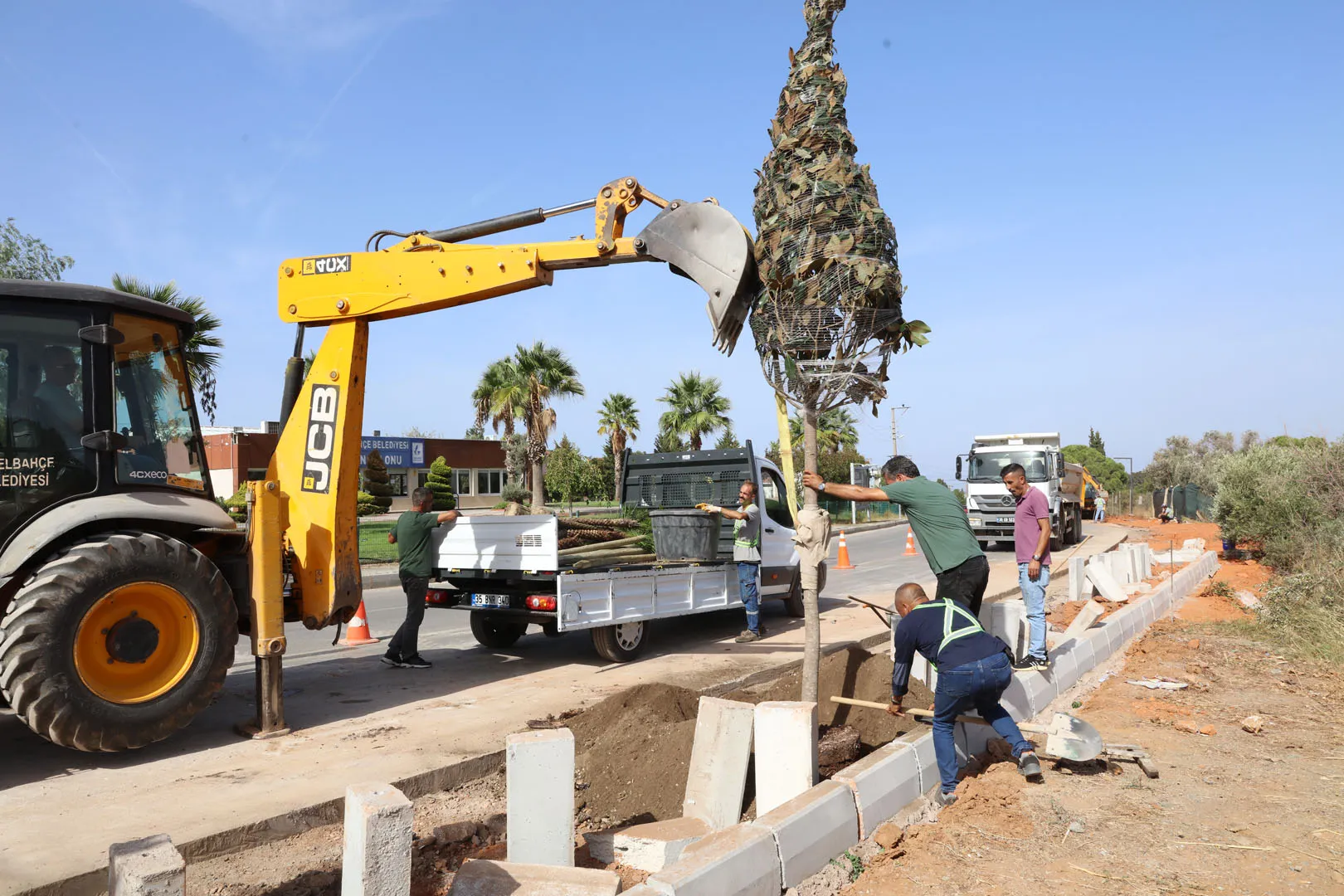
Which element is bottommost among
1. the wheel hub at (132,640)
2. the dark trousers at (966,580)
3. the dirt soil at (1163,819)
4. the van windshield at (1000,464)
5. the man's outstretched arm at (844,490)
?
the dirt soil at (1163,819)

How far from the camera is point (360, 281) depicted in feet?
24.4

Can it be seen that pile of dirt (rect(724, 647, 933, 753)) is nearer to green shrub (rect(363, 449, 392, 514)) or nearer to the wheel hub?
the wheel hub

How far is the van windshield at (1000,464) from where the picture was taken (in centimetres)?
2348

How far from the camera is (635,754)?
5645 mm

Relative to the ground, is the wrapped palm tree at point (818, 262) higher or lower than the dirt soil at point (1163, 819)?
higher

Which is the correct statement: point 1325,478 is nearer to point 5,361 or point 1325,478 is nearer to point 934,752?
point 934,752

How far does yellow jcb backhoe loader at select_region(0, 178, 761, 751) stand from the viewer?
5.61 meters

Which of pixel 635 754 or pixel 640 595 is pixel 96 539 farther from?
pixel 640 595

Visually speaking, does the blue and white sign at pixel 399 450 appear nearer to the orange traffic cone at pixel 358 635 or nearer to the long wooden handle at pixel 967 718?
the orange traffic cone at pixel 358 635

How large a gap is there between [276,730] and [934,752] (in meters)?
4.56

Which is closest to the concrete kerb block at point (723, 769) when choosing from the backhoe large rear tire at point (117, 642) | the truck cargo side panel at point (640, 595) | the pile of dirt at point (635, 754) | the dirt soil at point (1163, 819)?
the pile of dirt at point (635, 754)

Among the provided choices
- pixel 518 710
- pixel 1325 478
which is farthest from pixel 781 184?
pixel 1325 478

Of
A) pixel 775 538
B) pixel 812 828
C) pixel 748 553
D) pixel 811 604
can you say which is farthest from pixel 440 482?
pixel 812 828

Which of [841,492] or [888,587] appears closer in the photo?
[841,492]
